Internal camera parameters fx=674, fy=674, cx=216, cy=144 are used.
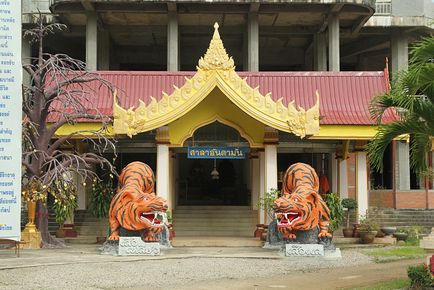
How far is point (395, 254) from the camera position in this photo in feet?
59.8

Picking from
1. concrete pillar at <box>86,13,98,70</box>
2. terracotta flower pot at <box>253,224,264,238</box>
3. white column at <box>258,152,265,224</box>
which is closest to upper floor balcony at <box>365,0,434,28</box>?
concrete pillar at <box>86,13,98,70</box>

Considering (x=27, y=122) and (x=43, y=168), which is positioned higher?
(x=27, y=122)

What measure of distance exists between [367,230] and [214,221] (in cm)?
522

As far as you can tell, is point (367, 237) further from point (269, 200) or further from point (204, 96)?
point (204, 96)

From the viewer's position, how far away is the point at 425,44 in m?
11.8

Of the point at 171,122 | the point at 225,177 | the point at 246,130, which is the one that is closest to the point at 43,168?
the point at 171,122

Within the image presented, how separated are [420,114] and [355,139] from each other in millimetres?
8764

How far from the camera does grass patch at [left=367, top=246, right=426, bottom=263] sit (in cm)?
1736

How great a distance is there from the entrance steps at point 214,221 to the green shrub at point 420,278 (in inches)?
416

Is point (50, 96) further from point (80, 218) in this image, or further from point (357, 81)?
point (357, 81)

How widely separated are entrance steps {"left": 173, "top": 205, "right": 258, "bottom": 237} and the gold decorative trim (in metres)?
4.74

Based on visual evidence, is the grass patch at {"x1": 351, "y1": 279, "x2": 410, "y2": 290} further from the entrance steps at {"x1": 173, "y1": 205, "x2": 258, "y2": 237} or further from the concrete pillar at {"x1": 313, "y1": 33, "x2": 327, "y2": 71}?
the concrete pillar at {"x1": 313, "y1": 33, "x2": 327, "y2": 71}

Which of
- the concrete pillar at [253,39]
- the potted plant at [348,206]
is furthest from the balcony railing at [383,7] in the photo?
the potted plant at [348,206]

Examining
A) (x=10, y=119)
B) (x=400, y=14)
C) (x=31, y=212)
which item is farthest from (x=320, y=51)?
(x=10, y=119)
